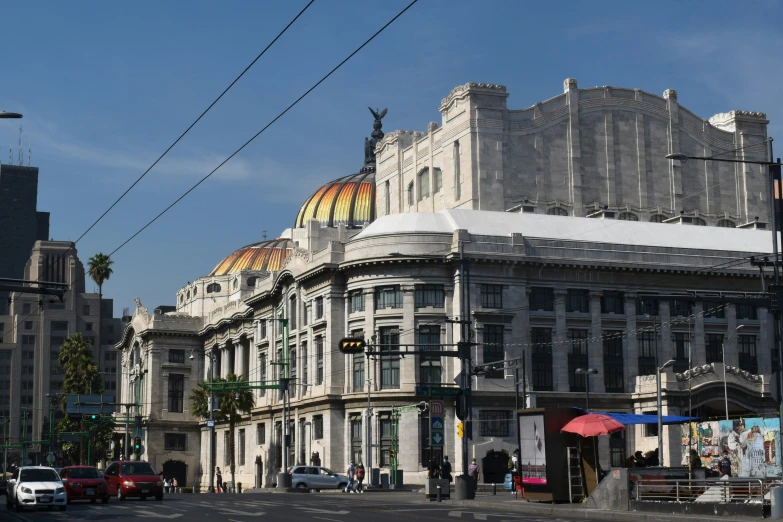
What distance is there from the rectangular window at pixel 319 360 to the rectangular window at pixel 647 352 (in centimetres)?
2325

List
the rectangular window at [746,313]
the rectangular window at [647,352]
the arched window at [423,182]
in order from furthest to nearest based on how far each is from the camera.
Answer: the arched window at [423,182] → the rectangular window at [746,313] → the rectangular window at [647,352]

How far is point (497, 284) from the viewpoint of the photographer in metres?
78.3

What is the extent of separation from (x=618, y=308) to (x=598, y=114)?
65.7 ft

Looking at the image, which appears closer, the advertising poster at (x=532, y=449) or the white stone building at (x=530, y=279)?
the advertising poster at (x=532, y=449)

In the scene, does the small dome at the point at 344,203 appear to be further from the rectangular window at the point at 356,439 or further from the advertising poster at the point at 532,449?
the advertising poster at the point at 532,449

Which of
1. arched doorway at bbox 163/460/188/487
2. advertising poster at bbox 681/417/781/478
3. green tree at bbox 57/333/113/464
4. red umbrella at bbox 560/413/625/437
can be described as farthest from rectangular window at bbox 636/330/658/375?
green tree at bbox 57/333/113/464

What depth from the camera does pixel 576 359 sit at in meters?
79.7

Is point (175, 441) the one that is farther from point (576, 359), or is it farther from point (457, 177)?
point (576, 359)

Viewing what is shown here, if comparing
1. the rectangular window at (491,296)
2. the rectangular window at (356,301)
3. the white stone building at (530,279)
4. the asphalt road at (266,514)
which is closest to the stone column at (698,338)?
the white stone building at (530,279)

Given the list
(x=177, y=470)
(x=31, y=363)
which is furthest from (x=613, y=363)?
(x=31, y=363)

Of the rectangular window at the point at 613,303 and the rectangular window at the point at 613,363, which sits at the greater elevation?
the rectangular window at the point at 613,303

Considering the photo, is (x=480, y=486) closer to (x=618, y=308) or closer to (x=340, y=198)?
(x=618, y=308)

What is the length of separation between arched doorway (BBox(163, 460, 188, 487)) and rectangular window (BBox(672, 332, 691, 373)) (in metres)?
60.0

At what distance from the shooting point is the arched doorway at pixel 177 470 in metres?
121
